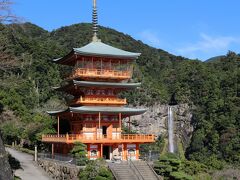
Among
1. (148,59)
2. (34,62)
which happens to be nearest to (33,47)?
(34,62)

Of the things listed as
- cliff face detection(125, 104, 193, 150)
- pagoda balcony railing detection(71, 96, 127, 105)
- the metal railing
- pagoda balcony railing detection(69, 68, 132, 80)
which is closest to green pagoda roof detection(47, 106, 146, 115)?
pagoda balcony railing detection(71, 96, 127, 105)

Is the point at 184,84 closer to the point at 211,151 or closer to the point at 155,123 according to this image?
the point at 155,123

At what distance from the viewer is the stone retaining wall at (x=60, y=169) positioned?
2637cm

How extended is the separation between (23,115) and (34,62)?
71.2 ft

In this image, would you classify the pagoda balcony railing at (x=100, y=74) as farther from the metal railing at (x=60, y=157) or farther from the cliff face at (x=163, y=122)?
the cliff face at (x=163, y=122)

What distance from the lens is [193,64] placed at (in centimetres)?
8206

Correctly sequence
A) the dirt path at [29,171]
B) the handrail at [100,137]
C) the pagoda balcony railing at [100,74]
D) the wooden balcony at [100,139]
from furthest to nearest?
the pagoda balcony railing at [100,74]
the handrail at [100,137]
the wooden balcony at [100,139]
the dirt path at [29,171]

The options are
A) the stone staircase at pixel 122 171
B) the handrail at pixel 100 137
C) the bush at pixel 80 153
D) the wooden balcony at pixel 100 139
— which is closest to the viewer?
the stone staircase at pixel 122 171

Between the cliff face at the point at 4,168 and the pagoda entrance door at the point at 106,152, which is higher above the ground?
the cliff face at the point at 4,168

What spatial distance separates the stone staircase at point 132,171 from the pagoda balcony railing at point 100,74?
6.73m

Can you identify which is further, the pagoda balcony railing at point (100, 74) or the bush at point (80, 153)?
the pagoda balcony railing at point (100, 74)

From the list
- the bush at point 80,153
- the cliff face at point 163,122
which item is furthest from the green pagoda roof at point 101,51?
the cliff face at point 163,122

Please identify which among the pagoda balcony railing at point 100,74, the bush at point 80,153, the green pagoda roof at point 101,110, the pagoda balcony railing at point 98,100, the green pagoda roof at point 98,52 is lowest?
the bush at point 80,153

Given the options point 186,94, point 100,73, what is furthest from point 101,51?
point 186,94
